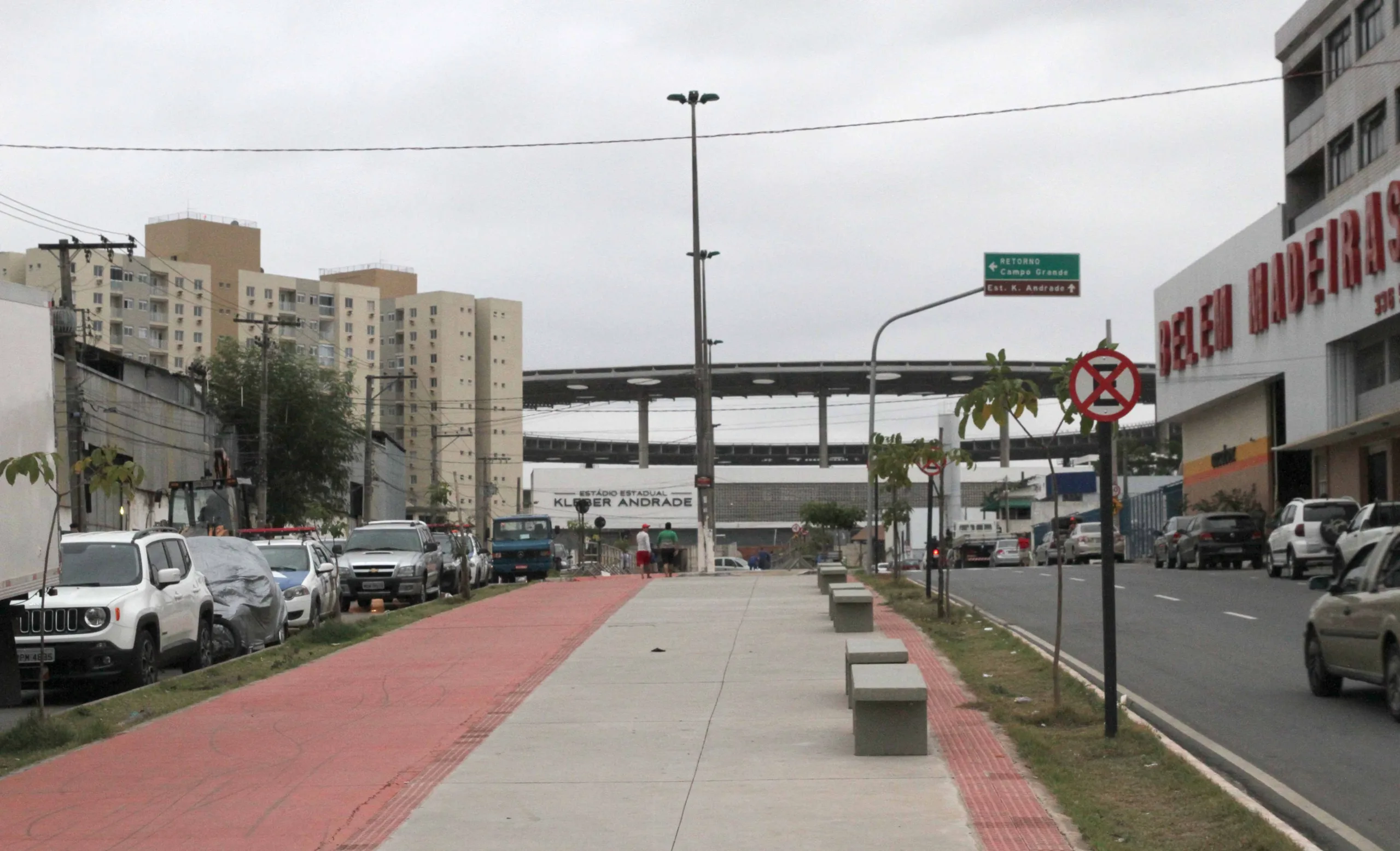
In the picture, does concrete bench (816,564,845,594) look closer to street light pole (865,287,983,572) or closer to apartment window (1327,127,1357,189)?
street light pole (865,287,983,572)

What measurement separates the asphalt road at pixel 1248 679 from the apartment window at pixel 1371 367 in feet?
46.6

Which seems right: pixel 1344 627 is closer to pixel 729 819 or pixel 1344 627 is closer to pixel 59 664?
pixel 729 819

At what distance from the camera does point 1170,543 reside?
149 feet

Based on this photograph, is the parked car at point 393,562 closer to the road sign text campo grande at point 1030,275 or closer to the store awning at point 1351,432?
the road sign text campo grande at point 1030,275

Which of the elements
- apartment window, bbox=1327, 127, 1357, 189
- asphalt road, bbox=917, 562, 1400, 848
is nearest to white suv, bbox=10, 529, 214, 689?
asphalt road, bbox=917, 562, 1400, 848

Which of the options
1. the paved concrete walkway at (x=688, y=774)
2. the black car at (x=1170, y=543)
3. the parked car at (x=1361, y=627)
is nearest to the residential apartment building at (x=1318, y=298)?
the black car at (x=1170, y=543)

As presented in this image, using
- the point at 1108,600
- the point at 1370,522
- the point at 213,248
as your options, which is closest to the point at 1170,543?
the point at 1370,522

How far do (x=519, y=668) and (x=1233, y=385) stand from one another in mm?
41650

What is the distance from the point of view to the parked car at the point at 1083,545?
55.0m

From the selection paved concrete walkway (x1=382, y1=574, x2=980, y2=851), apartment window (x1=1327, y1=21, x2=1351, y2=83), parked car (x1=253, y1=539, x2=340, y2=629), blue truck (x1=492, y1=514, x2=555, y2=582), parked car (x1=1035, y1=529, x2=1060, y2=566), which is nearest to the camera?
paved concrete walkway (x1=382, y1=574, x2=980, y2=851)

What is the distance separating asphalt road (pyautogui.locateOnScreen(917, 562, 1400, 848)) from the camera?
32.2 ft

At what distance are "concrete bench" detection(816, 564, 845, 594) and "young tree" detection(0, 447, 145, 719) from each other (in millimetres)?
16751

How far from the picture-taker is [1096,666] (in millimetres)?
16484

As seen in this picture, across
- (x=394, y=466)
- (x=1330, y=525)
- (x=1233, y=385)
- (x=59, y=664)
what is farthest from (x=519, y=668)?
(x=394, y=466)
